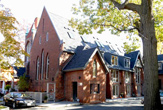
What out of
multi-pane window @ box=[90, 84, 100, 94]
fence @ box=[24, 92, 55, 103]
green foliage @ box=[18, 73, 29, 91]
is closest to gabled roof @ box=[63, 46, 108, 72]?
multi-pane window @ box=[90, 84, 100, 94]

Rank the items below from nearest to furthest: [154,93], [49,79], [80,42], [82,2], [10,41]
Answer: [154,93], [10,41], [82,2], [49,79], [80,42]

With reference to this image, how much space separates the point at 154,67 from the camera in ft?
34.1

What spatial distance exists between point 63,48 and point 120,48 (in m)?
18.2

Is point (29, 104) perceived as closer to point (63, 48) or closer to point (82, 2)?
point (63, 48)

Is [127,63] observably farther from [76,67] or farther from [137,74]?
[76,67]

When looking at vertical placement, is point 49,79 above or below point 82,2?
below

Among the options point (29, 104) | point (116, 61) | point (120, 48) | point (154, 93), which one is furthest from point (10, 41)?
point (120, 48)

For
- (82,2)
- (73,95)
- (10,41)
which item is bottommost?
(73,95)

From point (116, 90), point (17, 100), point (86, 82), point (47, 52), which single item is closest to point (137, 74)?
point (116, 90)

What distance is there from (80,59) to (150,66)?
39.5ft

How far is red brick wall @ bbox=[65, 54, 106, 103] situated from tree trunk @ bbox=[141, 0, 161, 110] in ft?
33.0

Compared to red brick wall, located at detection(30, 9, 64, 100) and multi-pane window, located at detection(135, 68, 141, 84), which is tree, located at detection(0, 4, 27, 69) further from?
multi-pane window, located at detection(135, 68, 141, 84)

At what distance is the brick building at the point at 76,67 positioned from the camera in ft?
68.4

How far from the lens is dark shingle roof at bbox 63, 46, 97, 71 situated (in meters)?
20.3
